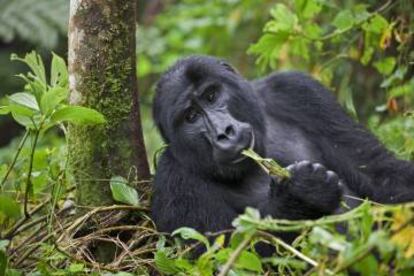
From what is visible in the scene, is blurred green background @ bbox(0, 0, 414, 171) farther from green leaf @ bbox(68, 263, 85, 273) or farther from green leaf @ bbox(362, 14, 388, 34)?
green leaf @ bbox(68, 263, 85, 273)

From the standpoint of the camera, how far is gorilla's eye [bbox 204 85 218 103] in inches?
128

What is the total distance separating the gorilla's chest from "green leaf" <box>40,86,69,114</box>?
119 centimetres

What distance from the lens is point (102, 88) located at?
2996mm

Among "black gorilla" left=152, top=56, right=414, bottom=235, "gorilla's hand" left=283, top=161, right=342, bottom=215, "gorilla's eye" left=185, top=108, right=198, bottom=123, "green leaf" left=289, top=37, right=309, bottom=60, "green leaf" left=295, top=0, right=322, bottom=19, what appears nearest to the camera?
"gorilla's hand" left=283, top=161, right=342, bottom=215

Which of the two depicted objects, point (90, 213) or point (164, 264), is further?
point (90, 213)

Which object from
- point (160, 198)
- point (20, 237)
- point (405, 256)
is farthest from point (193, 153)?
point (405, 256)

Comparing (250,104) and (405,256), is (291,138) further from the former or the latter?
(405,256)

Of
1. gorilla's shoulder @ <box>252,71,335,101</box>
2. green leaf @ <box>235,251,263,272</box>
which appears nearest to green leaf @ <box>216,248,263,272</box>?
green leaf @ <box>235,251,263,272</box>

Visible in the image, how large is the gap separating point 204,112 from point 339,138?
679 millimetres

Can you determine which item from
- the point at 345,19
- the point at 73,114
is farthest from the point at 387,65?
the point at 73,114

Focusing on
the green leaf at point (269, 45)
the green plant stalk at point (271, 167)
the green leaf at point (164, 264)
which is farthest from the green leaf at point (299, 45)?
the green leaf at point (164, 264)

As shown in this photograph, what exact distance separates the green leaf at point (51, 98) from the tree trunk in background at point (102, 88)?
51cm

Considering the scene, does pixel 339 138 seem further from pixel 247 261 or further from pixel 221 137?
pixel 247 261

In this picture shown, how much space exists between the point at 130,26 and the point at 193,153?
0.56 m
